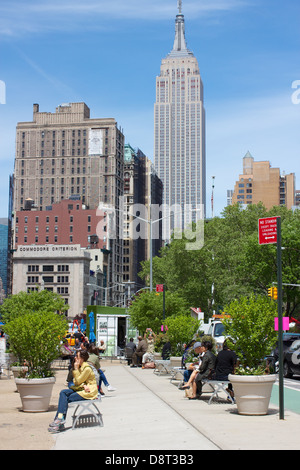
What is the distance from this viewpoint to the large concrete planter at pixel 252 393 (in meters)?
13.0

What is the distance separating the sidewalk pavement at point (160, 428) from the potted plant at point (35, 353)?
1.30 ft

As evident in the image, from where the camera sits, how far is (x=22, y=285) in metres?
136

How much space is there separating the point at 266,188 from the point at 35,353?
180266 millimetres

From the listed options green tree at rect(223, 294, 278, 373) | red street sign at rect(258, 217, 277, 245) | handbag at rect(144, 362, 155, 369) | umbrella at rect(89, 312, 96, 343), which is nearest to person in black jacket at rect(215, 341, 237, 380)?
green tree at rect(223, 294, 278, 373)

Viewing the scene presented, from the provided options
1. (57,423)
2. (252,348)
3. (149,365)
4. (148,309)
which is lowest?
(149,365)

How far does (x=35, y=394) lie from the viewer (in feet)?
45.8

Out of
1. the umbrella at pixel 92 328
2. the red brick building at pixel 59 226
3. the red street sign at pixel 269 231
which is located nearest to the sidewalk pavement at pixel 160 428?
the red street sign at pixel 269 231

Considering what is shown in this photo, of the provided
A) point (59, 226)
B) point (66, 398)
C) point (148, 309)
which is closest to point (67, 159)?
point (59, 226)

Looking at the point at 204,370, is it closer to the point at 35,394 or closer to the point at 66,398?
the point at 35,394

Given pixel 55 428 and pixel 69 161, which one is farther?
pixel 69 161

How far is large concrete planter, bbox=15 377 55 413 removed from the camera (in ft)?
45.2

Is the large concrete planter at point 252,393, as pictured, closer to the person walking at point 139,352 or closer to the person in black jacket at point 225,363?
the person in black jacket at point 225,363

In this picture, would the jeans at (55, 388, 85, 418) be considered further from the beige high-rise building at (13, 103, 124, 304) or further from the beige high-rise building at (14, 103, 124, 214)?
the beige high-rise building at (14, 103, 124, 214)

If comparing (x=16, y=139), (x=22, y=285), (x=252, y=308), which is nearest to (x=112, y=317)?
(x=252, y=308)
